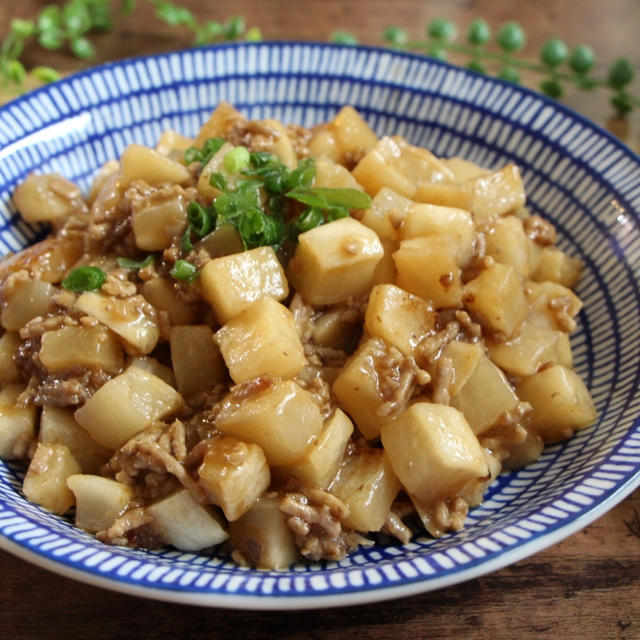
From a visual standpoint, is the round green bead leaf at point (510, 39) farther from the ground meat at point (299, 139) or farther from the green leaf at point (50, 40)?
the green leaf at point (50, 40)

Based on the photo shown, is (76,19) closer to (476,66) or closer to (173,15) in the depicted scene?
(173,15)

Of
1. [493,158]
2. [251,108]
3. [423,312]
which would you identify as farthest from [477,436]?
[251,108]

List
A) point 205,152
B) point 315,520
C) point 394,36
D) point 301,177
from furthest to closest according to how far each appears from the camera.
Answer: point 394,36 < point 205,152 < point 301,177 < point 315,520

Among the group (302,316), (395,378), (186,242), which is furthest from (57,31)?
(395,378)

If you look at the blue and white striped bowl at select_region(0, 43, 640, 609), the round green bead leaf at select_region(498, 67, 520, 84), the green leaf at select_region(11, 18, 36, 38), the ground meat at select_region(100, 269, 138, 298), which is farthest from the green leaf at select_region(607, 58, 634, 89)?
the green leaf at select_region(11, 18, 36, 38)

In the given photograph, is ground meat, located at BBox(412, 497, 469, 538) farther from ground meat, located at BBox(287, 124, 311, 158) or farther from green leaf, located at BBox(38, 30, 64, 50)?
green leaf, located at BBox(38, 30, 64, 50)

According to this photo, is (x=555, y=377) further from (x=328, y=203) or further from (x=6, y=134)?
(x=6, y=134)

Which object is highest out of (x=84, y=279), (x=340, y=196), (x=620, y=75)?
(x=620, y=75)
